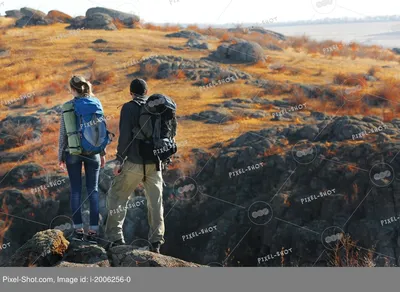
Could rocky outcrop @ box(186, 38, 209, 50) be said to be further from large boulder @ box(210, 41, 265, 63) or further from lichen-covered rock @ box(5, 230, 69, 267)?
lichen-covered rock @ box(5, 230, 69, 267)

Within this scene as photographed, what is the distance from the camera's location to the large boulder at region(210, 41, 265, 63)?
30969 mm

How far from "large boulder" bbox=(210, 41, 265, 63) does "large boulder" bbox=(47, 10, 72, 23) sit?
15.7 meters

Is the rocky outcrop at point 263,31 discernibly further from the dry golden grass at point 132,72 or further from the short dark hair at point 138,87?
the short dark hair at point 138,87

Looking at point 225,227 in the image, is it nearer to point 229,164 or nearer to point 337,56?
point 229,164

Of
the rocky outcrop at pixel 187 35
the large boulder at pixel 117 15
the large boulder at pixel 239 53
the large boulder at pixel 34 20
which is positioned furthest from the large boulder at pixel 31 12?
the large boulder at pixel 239 53

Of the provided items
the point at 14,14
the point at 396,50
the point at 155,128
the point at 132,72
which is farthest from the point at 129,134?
the point at 14,14

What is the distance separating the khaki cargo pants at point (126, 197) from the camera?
7.56 m

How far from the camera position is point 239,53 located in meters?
31.4

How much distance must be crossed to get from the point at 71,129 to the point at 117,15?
3974 cm

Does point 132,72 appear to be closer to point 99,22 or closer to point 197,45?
point 197,45

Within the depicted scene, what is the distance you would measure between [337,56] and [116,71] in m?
12.7

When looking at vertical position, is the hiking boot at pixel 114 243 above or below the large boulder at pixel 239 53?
above

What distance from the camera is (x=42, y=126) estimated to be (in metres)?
19.5

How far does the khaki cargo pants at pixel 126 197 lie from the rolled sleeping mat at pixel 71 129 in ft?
1.83
